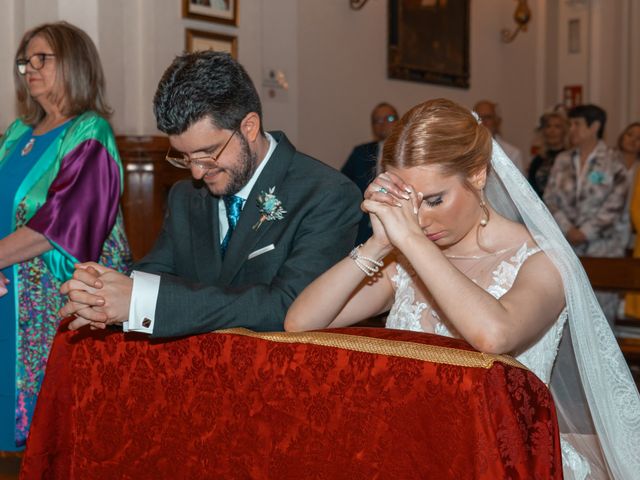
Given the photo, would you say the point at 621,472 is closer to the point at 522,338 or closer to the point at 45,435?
the point at 522,338

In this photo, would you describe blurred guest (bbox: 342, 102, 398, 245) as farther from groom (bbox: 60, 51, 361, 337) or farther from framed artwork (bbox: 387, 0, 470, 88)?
groom (bbox: 60, 51, 361, 337)

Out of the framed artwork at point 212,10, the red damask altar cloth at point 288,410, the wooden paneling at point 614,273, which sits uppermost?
the framed artwork at point 212,10

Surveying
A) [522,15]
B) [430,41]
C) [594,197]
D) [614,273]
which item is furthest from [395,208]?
[522,15]

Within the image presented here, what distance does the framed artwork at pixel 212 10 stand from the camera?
6273mm

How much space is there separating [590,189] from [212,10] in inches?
118

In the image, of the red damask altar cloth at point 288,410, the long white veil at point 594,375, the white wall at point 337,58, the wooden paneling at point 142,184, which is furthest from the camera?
the wooden paneling at point 142,184

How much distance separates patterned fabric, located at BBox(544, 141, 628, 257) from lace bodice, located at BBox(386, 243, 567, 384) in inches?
176

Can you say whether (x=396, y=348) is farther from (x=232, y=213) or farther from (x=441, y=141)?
(x=232, y=213)

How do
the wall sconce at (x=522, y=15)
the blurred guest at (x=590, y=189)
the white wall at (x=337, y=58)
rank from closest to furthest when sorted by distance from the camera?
the white wall at (x=337, y=58)
the blurred guest at (x=590, y=189)
the wall sconce at (x=522, y=15)

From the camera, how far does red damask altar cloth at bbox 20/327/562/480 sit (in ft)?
6.08

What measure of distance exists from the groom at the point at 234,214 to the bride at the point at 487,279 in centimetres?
16

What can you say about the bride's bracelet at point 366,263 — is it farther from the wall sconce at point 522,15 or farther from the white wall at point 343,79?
the wall sconce at point 522,15

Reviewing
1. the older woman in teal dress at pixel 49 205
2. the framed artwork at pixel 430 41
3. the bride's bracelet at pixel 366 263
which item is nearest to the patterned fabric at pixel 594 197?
the framed artwork at pixel 430 41

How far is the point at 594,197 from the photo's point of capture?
6922mm
